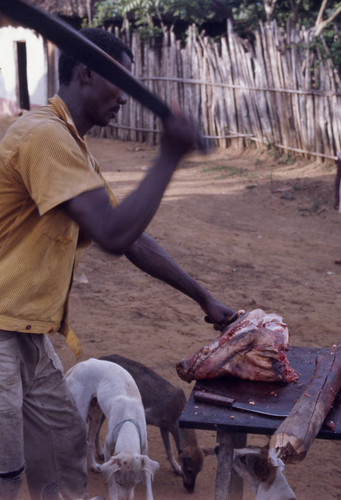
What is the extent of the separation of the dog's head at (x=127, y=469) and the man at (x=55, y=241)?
0.15 m

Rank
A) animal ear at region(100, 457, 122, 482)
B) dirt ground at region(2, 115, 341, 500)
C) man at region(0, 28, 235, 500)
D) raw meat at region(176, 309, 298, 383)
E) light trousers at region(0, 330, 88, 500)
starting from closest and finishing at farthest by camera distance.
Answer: man at region(0, 28, 235, 500) → light trousers at region(0, 330, 88, 500) → raw meat at region(176, 309, 298, 383) → animal ear at region(100, 457, 122, 482) → dirt ground at region(2, 115, 341, 500)

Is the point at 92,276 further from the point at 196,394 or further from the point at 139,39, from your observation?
the point at 139,39

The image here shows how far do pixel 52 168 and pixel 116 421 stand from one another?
72.2 inches

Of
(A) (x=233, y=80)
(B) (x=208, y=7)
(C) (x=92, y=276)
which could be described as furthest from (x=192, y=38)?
(C) (x=92, y=276)

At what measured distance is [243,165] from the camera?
43.0 feet

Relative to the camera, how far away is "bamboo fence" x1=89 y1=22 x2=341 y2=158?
11906mm

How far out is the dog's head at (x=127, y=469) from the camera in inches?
122

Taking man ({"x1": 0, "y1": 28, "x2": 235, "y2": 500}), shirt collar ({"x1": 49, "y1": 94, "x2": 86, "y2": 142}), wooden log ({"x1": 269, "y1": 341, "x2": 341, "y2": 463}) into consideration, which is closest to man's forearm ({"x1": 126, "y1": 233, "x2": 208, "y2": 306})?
man ({"x1": 0, "y1": 28, "x2": 235, "y2": 500})

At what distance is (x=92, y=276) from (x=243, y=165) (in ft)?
22.1

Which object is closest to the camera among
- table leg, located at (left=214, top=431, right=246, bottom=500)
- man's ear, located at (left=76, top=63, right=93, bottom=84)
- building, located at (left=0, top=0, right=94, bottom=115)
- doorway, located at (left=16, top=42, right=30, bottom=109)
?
man's ear, located at (left=76, top=63, right=93, bottom=84)

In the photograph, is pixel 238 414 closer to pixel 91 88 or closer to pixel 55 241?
pixel 55 241

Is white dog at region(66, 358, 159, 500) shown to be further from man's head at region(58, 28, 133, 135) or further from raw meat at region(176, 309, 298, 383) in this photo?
man's head at region(58, 28, 133, 135)

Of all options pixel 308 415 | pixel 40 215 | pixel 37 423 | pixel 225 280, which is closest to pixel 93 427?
pixel 37 423

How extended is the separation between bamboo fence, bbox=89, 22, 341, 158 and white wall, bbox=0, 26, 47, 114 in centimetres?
316
